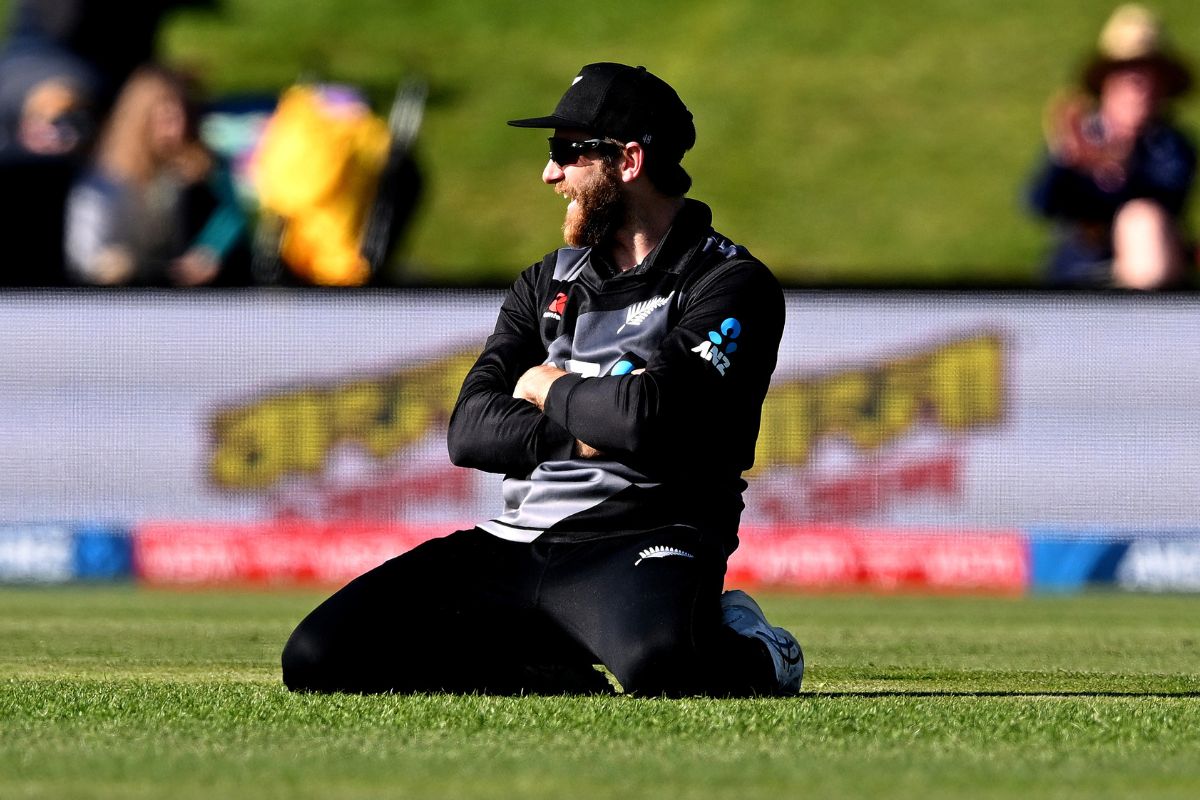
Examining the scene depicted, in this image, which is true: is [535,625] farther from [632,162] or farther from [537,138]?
[537,138]

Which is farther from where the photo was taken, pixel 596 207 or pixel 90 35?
pixel 90 35

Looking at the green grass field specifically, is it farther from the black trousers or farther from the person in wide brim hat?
the person in wide brim hat

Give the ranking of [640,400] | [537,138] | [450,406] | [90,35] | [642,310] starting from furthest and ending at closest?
[537,138]
[90,35]
[450,406]
[642,310]
[640,400]

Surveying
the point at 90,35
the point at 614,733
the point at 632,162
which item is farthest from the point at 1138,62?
the point at 614,733

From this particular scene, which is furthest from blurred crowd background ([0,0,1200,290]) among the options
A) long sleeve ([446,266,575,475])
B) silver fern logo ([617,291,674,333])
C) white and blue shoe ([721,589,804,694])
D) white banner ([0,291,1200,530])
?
white and blue shoe ([721,589,804,694])

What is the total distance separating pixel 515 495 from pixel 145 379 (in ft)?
26.7

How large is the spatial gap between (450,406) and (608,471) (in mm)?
7675

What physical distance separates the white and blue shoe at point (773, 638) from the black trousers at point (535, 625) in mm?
43

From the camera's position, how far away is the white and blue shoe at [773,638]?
5.96 metres

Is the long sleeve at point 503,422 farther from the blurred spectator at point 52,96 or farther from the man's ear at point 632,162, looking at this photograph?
the blurred spectator at point 52,96

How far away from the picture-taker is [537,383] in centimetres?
613

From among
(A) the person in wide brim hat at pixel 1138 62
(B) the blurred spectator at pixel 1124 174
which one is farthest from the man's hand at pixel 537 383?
(A) the person in wide brim hat at pixel 1138 62

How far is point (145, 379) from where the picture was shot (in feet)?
45.7

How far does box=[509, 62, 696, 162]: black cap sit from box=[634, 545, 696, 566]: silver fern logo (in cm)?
117
